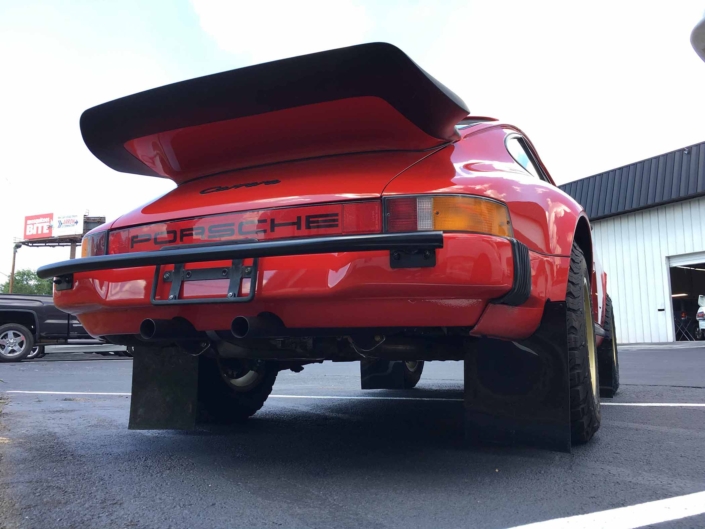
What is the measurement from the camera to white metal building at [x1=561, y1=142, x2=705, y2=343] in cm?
2116

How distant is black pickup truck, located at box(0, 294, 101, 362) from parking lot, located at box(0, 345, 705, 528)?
29.1ft

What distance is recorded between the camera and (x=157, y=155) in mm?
2758

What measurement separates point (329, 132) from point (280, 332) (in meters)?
0.82

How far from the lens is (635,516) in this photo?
180 centimetres

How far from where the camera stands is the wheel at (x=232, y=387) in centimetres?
357

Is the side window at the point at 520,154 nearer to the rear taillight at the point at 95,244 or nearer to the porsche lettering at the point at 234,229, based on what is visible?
the porsche lettering at the point at 234,229

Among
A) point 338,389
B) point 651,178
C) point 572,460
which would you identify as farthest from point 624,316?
point 572,460

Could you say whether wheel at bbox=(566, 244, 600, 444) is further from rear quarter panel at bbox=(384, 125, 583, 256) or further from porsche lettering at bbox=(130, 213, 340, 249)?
porsche lettering at bbox=(130, 213, 340, 249)

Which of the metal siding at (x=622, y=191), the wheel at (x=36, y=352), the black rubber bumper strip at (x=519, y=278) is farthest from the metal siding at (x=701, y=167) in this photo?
the black rubber bumper strip at (x=519, y=278)

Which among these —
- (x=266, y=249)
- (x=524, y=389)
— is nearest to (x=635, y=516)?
(x=524, y=389)

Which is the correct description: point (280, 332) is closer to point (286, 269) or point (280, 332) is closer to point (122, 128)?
point (286, 269)

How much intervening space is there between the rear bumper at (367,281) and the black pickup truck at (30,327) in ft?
35.3

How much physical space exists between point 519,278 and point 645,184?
23.0 meters

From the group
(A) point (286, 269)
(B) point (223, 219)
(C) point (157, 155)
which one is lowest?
(A) point (286, 269)
